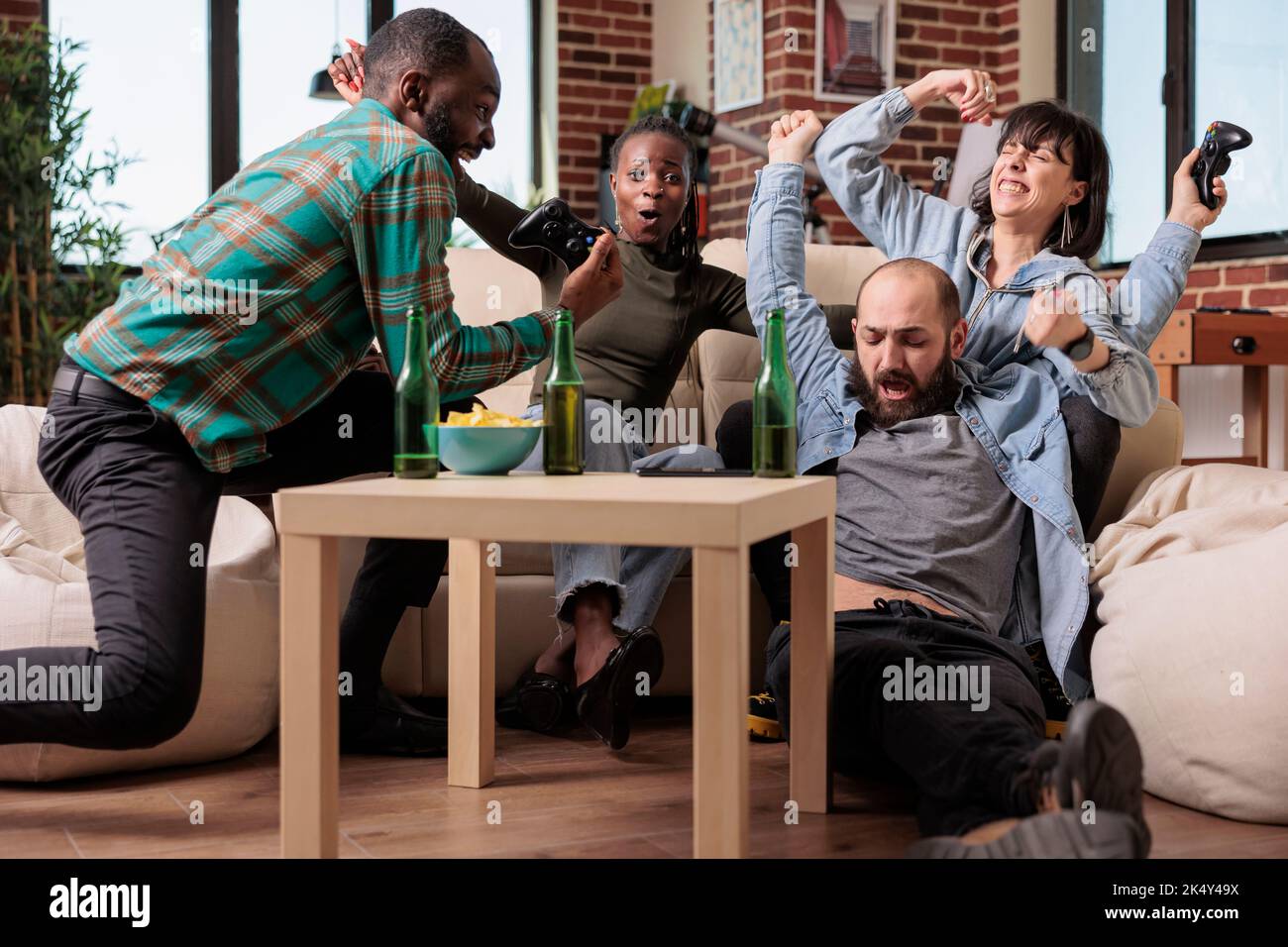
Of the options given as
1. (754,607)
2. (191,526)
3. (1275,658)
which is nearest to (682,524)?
(191,526)

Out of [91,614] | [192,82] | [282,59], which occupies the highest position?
[282,59]

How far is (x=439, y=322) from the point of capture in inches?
69.3

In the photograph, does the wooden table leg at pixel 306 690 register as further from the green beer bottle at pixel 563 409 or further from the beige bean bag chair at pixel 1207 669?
the beige bean bag chair at pixel 1207 669

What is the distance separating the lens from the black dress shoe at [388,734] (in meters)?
2.22

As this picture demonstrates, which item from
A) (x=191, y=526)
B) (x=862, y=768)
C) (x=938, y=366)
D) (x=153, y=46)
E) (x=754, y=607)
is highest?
(x=153, y=46)

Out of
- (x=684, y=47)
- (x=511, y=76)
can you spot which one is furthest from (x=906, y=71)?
(x=511, y=76)

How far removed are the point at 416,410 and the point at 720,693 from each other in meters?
0.54

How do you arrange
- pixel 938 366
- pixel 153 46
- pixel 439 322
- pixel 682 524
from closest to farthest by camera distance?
pixel 682 524 < pixel 439 322 < pixel 938 366 < pixel 153 46

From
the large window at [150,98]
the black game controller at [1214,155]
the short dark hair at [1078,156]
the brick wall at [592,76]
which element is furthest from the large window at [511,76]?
the black game controller at [1214,155]

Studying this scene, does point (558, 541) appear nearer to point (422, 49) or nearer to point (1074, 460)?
point (422, 49)

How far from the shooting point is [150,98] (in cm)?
578

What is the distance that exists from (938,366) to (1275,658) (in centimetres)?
66
